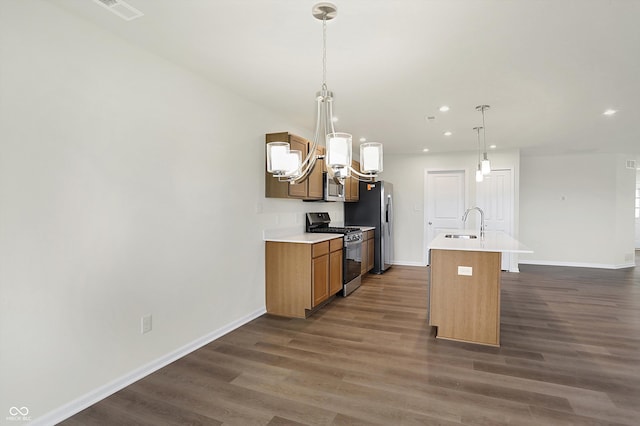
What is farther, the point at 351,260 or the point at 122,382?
the point at 351,260

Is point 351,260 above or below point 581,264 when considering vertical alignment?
above

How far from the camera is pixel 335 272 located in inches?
172

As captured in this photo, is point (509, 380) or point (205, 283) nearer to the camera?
point (509, 380)

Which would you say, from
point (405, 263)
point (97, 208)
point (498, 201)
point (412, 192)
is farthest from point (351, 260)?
point (498, 201)

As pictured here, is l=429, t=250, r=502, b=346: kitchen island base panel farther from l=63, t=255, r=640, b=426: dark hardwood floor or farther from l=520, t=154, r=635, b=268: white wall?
l=520, t=154, r=635, b=268: white wall

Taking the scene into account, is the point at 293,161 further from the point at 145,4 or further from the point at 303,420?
the point at 303,420

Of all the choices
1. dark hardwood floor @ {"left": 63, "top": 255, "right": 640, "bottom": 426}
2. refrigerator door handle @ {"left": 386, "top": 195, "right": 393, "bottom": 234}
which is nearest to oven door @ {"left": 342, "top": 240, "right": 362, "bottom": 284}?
dark hardwood floor @ {"left": 63, "top": 255, "right": 640, "bottom": 426}

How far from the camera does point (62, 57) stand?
6.55ft

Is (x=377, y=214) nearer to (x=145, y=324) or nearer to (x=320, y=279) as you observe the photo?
(x=320, y=279)

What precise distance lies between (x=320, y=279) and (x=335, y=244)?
0.64m

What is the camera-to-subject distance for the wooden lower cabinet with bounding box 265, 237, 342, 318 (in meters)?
3.68

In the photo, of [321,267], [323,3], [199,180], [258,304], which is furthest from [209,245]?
[323,3]

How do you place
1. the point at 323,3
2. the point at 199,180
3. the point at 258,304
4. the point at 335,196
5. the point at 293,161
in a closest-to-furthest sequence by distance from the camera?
the point at 323,3, the point at 293,161, the point at 199,180, the point at 258,304, the point at 335,196

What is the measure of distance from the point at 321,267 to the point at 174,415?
2209mm
